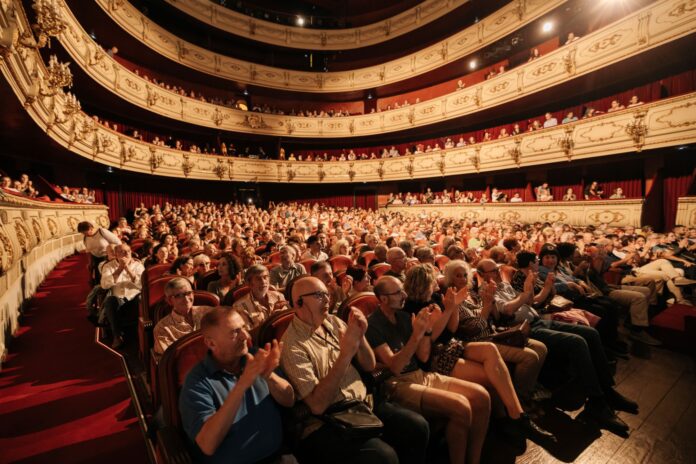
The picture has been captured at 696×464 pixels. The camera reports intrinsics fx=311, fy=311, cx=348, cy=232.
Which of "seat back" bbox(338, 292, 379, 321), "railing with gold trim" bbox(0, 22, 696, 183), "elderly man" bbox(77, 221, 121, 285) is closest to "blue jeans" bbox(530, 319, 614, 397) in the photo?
"seat back" bbox(338, 292, 379, 321)

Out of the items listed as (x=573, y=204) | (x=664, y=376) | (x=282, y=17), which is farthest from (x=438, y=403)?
(x=282, y=17)

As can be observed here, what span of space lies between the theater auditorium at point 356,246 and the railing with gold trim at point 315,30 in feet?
0.29

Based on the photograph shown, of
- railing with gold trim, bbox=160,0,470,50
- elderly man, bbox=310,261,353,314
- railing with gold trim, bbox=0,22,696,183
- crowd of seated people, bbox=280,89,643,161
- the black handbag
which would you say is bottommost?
the black handbag

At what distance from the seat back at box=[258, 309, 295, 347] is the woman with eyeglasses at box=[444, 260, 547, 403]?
105cm

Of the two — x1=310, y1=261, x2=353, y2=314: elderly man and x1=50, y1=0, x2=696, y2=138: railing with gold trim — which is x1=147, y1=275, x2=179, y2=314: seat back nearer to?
x1=310, y1=261, x2=353, y2=314: elderly man

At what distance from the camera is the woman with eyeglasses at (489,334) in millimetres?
1999

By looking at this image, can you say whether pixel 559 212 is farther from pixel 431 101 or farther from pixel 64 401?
pixel 64 401

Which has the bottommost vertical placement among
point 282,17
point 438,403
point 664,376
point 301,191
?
point 664,376

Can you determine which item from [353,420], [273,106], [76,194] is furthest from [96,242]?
[273,106]

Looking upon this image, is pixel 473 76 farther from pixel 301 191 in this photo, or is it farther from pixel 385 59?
pixel 301 191

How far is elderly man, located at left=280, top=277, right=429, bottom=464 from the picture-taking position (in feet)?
4.15

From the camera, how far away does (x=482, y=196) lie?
11398mm

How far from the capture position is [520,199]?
33.9 ft

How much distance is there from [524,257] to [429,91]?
542 inches
